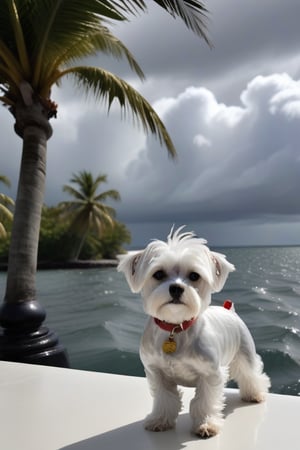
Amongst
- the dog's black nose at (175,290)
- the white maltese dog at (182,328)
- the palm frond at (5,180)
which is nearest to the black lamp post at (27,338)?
the white maltese dog at (182,328)

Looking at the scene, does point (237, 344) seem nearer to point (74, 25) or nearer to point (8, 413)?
point (8, 413)

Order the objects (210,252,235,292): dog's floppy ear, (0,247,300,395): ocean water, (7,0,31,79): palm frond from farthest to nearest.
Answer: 1. (0,247,300,395): ocean water
2. (7,0,31,79): palm frond
3. (210,252,235,292): dog's floppy ear

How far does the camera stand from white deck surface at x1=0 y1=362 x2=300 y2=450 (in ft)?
6.39

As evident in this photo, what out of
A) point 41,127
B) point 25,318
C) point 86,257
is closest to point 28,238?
point 25,318

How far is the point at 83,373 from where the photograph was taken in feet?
10.1

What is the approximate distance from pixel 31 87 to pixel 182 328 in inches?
A: 148

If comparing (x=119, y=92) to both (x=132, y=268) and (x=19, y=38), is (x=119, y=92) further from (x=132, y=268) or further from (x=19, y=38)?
(x=132, y=268)

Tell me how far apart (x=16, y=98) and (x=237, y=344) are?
3.91 m

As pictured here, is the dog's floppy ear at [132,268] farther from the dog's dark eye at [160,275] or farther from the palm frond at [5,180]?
the palm frond at [5,180]

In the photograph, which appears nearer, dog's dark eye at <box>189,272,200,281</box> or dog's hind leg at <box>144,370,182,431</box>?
dog's dark eye at <box>189,272,200,281</box>

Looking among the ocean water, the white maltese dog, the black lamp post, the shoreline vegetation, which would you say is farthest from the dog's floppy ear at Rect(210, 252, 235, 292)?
the shoreline vegetation

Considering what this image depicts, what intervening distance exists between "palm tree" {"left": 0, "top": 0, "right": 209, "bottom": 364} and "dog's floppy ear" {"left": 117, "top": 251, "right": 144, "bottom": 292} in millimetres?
2388

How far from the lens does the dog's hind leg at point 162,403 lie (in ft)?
6.51

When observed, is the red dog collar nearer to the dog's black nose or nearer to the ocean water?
the dog's black nose
